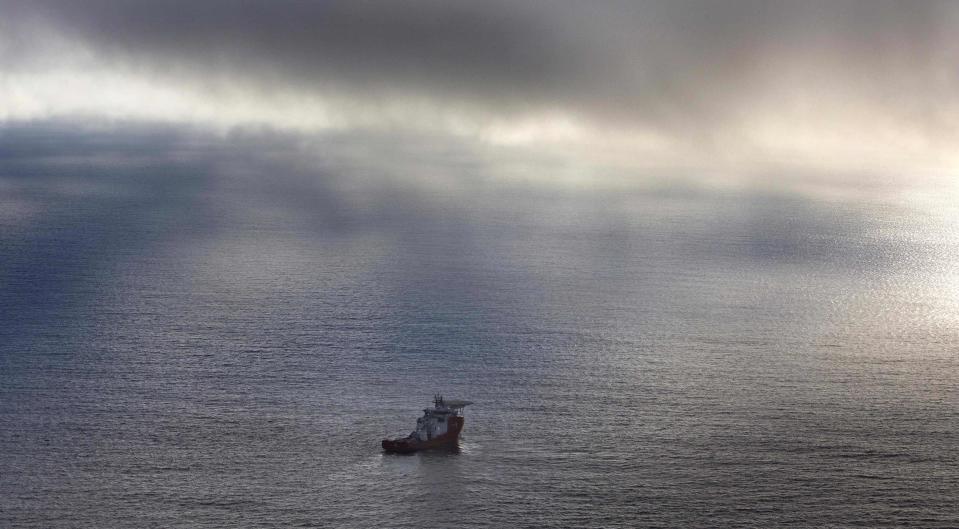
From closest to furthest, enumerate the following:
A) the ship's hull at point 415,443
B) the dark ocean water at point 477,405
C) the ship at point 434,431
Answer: the dark ocean water at point 477,405 → the ship's hull at point 415,443 → the ship at point 434,431

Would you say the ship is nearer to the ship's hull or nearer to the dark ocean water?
the ship's hull

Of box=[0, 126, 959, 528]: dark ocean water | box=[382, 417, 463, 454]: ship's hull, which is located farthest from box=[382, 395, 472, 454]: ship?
box=[0, 126, 959, 528]: dark ocean water

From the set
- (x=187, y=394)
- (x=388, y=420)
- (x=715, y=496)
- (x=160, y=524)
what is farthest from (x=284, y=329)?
(x=715, y=496)

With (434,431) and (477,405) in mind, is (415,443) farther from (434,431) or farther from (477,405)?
(477,405)

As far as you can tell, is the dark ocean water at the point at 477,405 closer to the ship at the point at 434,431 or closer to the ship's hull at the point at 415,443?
the ship's hull at the point at 415,443

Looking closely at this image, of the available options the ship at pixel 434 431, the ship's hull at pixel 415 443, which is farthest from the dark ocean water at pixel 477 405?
the ship at pixel 434 431

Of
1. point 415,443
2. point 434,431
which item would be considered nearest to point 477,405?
point 434,431

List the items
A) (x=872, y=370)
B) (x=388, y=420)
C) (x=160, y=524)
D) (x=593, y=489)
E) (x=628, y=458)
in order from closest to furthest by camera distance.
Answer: (x=160, y=524) → (x=593, y=489) → (x=628, y=458) → (x=388, y=420) → (x=872, y=370)

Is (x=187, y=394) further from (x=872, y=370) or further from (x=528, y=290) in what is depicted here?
(x=872, y=370)

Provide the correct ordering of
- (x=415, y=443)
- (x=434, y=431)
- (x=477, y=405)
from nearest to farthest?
1. (x=415, y=443)
2. (x=434, y=431)
3. (x=477, y=405)
